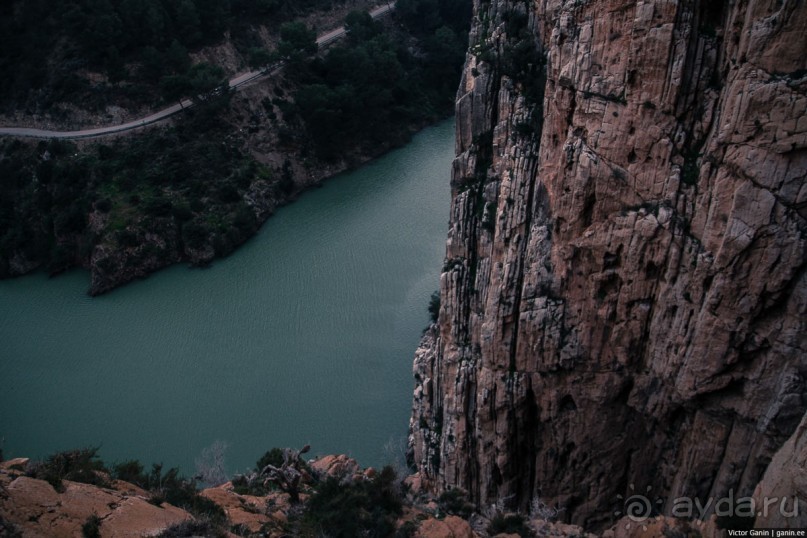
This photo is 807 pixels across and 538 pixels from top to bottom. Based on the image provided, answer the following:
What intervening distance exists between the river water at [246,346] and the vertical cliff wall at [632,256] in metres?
7.53

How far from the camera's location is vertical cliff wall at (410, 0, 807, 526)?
11.3 metres

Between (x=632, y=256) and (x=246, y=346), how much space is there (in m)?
19.4

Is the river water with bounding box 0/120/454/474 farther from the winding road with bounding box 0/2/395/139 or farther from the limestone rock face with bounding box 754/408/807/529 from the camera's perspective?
the limestone rock face with bounding box 754/408/807/529

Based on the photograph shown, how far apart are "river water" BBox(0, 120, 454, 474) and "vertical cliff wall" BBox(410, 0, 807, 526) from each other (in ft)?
24.7

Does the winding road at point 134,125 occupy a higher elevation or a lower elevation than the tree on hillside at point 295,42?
lower

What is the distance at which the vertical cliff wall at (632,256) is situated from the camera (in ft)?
37.1

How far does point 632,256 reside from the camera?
13461mm

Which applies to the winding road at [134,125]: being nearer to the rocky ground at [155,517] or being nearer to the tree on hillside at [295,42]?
the tree on hillside at [295,42]

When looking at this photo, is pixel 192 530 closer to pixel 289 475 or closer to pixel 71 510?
pixel 71 510

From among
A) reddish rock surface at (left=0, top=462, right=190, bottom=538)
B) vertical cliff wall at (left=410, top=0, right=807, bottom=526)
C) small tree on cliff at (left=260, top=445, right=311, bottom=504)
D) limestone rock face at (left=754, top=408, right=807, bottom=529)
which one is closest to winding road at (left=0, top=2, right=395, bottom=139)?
vertical cliff wall at (left=410, top=0, right=807, bottom=526)

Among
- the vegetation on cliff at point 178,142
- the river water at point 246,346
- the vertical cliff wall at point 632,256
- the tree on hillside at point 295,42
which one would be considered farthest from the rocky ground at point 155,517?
the tree on hillside at point 295,42

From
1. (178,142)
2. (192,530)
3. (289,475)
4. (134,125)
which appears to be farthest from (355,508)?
(134,125)

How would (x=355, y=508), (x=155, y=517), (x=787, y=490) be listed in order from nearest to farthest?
(x=787, y=490)
(x=155, y=517)
(x=355, y=508)

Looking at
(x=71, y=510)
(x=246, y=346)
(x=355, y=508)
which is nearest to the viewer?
(x=71, y=510)
